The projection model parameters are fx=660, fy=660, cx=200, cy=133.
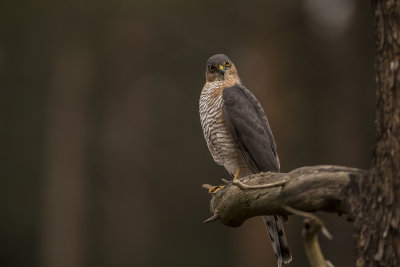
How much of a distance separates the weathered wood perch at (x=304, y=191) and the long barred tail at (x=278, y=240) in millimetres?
1254

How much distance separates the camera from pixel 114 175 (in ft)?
59.5

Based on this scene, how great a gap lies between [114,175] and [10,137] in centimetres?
391

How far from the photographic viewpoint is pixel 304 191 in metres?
3.12

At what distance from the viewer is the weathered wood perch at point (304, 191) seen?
2.95 meters

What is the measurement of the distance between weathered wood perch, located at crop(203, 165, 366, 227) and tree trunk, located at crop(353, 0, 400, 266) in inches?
5.3

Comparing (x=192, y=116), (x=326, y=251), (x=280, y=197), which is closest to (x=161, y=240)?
(x=192, y=116)

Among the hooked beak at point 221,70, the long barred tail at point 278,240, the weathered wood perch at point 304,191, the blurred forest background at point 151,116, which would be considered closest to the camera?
the weathered wood perch at point 304,191

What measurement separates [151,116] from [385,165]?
53.2 ft

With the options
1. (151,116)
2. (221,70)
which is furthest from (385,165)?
(151,116)

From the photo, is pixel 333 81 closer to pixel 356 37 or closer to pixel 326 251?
pixel 356 37

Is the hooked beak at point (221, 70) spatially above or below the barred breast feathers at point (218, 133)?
above

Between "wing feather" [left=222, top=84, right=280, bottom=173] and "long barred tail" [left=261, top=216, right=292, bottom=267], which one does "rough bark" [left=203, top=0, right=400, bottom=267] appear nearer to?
"long barred tail" [left=261, top=216, right=292, bottom=267]

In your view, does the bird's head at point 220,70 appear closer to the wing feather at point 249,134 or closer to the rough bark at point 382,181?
the wing feather at point 249,134

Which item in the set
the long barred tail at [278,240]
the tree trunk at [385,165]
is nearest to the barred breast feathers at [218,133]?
the long barred tail at [278,240]
